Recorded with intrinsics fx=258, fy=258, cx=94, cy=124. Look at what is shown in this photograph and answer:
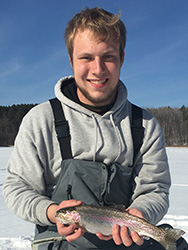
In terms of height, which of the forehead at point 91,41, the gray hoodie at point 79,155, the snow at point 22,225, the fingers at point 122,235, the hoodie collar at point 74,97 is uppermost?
the forehead at point 91,41

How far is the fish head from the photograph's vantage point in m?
1.69

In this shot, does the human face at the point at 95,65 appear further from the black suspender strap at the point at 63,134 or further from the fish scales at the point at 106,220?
the fish scales at the point at 106,220

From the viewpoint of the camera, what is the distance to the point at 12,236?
3543 mm

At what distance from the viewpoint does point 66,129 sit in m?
2.14

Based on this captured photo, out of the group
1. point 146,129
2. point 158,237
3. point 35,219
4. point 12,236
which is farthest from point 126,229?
point 12,236

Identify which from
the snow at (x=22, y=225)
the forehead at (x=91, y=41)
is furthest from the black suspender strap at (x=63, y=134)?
the snow at (x=22, y=225)

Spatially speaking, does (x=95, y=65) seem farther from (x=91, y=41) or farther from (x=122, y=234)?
(x=122, y=234)

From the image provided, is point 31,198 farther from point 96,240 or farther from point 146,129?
point 146,129

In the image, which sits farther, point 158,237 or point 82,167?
point 82,167

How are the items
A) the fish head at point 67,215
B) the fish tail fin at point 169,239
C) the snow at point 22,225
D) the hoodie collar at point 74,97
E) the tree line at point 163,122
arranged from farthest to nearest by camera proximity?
the tree line at point 163,122 < the snow at point 22,225 < the hoodie collar at point 74,97 < the fish tail fin at point 169,239 < the fish head at point 67,215

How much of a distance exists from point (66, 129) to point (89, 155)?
29 cm

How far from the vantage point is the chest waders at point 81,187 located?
79.7 inches

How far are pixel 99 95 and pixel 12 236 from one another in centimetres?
251

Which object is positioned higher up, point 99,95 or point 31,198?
point 99,95
